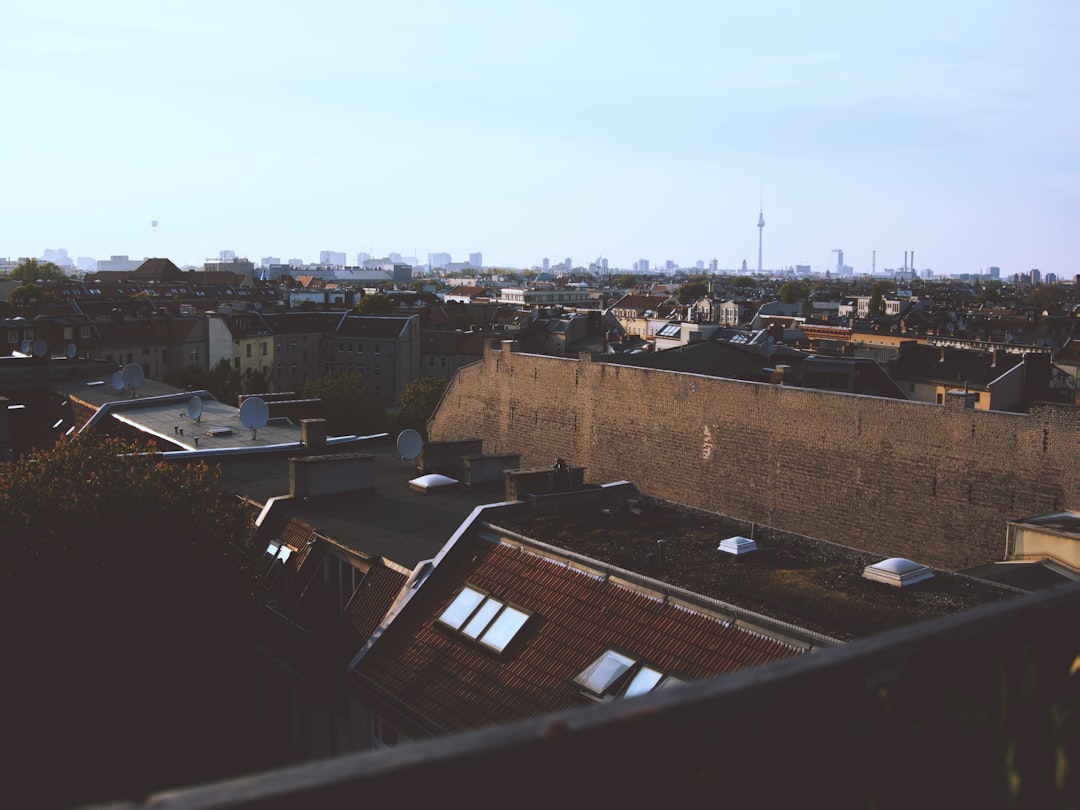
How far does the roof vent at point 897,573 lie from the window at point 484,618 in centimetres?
486

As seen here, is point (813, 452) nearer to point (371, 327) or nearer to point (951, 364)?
point (951, 364)

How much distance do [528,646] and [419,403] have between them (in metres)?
42.1

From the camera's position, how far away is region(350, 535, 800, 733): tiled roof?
476 inches

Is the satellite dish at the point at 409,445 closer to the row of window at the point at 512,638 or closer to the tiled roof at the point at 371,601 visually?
the tiled roof at the point at 371,601

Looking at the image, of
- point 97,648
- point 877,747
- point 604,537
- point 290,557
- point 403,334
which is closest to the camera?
point 877,747

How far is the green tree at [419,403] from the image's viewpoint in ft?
175

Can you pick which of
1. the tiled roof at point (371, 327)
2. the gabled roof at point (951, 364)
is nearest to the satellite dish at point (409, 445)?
the gabled roof at point (951, 364)

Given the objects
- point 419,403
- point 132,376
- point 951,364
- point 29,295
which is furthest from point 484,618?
point 29,295

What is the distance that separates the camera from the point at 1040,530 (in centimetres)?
1891

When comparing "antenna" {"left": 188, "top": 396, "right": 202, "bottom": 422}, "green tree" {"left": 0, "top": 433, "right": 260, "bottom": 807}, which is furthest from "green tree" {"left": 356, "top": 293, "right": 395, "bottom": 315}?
"green tree" {"left": 0, "top": 433, "right": 260, "bottom": 807}

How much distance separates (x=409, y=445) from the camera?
80.8ft

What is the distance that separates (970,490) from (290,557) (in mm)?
16041

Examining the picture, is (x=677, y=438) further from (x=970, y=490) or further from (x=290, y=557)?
(x=290, y=557)

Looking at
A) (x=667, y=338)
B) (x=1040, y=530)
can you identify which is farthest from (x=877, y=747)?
(x=667, y=338)
